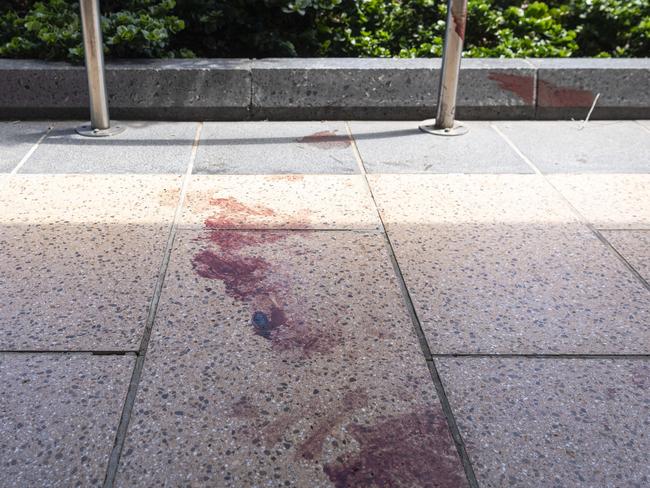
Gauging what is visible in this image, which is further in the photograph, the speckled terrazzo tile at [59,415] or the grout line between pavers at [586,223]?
the grout line between pavers at [586,223]

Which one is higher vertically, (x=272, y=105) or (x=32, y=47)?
(x=32, y=47)

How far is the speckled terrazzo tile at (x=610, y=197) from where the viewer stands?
11.9 ft

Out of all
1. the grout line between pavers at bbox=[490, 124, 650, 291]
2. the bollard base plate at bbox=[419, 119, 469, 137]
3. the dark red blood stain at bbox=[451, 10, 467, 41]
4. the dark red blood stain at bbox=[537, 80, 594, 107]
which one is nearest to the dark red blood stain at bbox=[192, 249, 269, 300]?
the grout line between pavers at bbox=[490, 124, 650, 291]

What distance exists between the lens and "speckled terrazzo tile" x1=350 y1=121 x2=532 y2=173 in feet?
14.2

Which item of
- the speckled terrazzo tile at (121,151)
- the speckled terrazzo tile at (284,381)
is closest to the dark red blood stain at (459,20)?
the speckled terrazzo tile at (121,151)

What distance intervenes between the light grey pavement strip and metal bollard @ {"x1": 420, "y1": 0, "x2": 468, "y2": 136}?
268 cm

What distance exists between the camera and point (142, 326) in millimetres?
2619

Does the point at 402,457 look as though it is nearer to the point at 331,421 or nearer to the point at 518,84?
the point at 331,421

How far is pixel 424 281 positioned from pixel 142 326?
1187mm

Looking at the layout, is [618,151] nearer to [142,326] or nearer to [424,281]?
[424,281]

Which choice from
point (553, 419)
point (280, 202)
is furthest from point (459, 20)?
point (553, 419)

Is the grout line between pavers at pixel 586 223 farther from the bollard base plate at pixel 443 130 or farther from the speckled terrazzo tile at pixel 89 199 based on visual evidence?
the speckled terrazzo tile at pixel 89 199

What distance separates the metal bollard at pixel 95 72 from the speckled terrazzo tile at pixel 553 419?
3.16m

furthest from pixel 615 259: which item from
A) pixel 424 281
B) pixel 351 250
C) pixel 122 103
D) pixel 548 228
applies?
pixel 122 103
